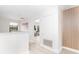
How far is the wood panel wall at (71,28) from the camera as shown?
4.20 metres

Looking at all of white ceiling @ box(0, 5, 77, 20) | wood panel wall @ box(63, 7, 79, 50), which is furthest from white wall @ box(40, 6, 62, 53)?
wood panel wall @ box(63, 7, 79, 50)

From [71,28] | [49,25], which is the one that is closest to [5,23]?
[49,25]

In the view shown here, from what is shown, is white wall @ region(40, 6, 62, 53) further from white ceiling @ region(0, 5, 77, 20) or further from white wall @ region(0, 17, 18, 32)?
white wall @ region(0, 17, 18, 32)

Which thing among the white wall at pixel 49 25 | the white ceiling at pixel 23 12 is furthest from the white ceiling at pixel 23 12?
the white wall at pixel 49 25

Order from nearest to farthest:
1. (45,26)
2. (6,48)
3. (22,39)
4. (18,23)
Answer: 1. (6,48)
2. (22,39)
3. (18,23)
4. (45,26)

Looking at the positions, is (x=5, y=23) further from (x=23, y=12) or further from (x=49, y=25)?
(x=49, y=25)

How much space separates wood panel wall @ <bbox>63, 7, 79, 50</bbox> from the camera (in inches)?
165

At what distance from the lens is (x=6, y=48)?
213 cm

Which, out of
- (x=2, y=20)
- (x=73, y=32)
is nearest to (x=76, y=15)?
(x=73, y=32)

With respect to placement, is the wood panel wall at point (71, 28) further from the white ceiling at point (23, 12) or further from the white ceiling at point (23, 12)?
the white ceiling at point (23, 12)

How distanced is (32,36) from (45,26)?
59 centimetres

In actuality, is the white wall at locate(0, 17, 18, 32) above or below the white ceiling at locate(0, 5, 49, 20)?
below
